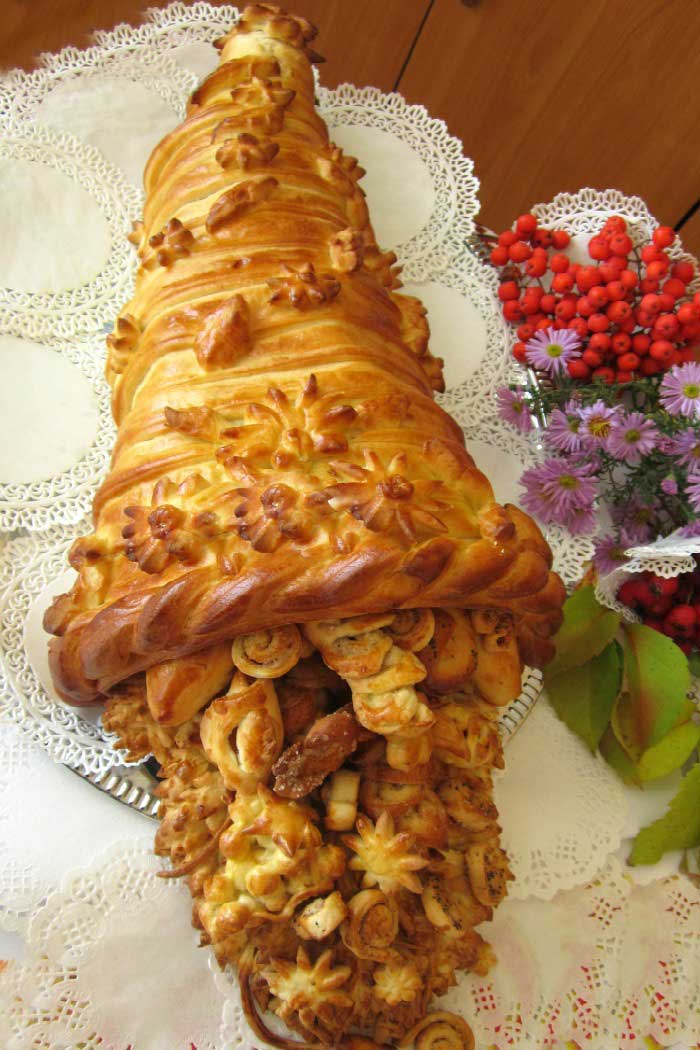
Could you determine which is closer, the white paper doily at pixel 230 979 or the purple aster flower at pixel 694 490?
the white paper doily at pixel 230 979

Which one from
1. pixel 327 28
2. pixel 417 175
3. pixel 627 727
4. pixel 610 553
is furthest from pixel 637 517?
pixel 327 28

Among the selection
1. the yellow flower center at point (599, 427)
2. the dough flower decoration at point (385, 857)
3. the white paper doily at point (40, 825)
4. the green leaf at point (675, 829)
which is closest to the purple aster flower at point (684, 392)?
the yellow flower center at point (599, 427)

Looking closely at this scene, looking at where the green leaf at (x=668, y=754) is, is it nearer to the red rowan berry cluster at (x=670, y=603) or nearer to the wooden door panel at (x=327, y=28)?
the red rowan berry cluster at (x=670, y=603)

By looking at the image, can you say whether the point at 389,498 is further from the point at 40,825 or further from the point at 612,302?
the point at 612,302

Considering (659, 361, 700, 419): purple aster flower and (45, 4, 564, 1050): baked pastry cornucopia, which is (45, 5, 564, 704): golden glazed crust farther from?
(659, 361, 700, 419): purple aster flower

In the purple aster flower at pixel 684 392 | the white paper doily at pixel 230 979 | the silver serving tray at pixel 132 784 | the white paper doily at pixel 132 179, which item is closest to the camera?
the white paper doily at pixel 230 979

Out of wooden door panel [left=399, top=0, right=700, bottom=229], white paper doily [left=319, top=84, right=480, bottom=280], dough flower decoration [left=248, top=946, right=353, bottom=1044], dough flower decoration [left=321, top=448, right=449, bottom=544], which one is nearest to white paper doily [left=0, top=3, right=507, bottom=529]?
white paper doily [left=319, top=84, right=480, bottom=280]

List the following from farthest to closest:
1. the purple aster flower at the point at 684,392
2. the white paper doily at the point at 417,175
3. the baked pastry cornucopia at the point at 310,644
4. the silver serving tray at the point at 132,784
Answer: the white paper doily at the point at 417,175 < the purple aster flower at the point at 684,392 < the silver serving tray at the point at 132,784 < the baked pastry cornucopia at the point at 310,644
